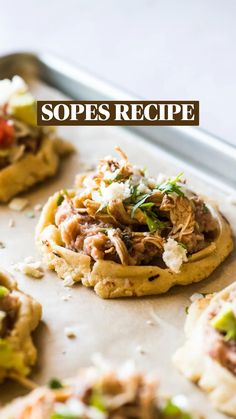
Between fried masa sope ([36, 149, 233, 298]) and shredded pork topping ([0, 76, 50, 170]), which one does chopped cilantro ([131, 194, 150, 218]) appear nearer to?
fried masa sope ([36, 149, 233, 298])

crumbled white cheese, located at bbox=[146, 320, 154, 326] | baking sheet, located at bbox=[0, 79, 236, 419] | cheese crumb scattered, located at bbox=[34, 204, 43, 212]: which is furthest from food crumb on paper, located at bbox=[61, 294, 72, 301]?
cheese crumb scattered, located at bbox=[34, 204, 43, 212]

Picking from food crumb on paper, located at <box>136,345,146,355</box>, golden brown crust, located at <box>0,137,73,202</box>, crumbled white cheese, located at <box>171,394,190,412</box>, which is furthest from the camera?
golden brown crust, located at <box>0,137,73,202</box>

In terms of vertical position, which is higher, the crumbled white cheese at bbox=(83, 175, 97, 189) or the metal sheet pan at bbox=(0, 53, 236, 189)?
the metal sheet pan at bbox=(0, 53, 236, 189)

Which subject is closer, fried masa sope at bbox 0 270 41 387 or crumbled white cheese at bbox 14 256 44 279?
fried masa sope at bbox 0 270 41 387

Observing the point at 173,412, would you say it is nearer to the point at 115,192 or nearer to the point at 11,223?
the point at 115,192

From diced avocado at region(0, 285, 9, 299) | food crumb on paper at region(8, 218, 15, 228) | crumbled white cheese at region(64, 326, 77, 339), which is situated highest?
food crumb on paper at region(8, 218, 15, 228)

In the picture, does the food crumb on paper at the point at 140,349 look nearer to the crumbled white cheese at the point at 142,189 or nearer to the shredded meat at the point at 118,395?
the shredded meat at the point at 118,395

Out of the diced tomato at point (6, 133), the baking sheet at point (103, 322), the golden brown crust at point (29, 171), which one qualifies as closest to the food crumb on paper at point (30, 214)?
the baking sheet at point (103, 322)
